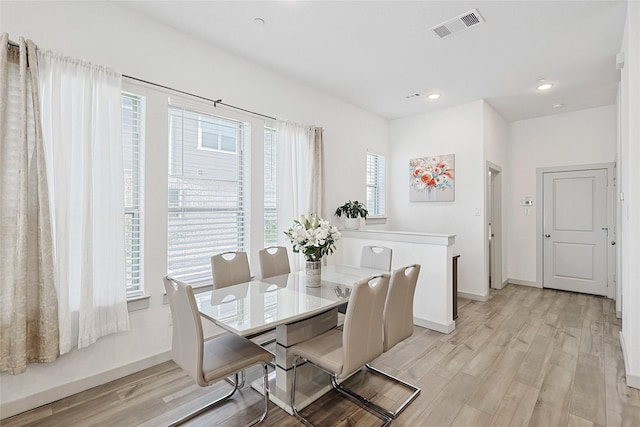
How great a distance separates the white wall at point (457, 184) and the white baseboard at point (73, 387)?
4.14 m

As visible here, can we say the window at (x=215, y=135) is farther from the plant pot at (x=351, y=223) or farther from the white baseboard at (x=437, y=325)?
the white baseboard at (x=437, y=325)

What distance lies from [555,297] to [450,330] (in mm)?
2637

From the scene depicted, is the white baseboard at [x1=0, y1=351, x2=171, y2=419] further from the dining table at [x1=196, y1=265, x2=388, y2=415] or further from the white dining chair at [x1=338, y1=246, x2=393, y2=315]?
the white dining chair at [x1=338, y1=246, x2=393, y2=315]

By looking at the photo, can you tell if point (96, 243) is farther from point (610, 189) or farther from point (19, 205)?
point (610, 189)

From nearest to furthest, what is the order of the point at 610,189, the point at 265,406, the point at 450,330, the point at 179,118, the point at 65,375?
the point at 265,406
the point at 65,375
the point at 179,118
the point at 450,330
the point at 610,189

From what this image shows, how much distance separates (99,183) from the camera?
2.37 metres

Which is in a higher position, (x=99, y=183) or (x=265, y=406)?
(x=99, y=183)

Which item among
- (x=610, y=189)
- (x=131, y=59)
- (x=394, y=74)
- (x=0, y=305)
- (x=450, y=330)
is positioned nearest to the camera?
(x=0, y=305)

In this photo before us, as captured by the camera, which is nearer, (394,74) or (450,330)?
(450,330)

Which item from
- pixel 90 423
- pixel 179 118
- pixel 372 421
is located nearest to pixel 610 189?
pixel 372 421

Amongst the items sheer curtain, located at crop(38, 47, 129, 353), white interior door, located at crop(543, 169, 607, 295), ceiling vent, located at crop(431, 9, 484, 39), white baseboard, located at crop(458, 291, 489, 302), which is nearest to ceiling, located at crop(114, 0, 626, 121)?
ceiling vent, located at crop(431, 9, 484, 39)

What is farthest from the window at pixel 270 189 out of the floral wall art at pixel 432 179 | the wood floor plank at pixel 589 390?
the wood floor plank at pixel 589 390

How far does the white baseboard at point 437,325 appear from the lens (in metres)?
3.48

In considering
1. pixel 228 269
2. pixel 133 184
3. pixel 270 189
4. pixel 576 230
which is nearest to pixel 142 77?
pixel 133 184
